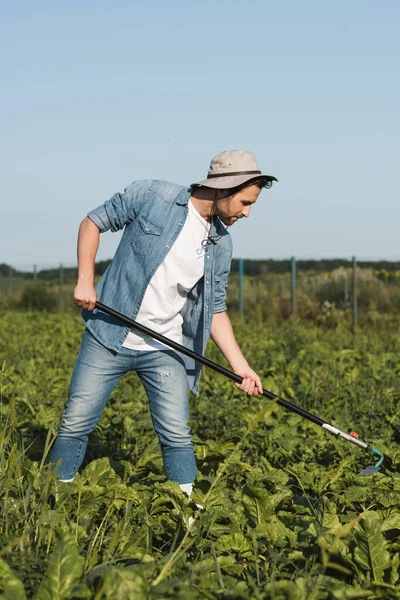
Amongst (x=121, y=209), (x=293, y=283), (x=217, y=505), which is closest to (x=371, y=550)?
(x=217, y=505)

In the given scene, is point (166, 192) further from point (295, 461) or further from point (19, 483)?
point (295, 461)

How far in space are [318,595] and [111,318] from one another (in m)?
1.85

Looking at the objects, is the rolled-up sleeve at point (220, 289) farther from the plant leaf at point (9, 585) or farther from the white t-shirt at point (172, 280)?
the plant leaf at point (9, 585)

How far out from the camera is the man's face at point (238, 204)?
3.78 m

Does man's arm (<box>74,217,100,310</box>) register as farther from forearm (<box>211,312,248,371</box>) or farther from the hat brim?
forearm (<box>211,312,248,371</box>)

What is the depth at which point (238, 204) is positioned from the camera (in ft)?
12.5

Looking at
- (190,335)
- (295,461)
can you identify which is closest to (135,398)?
(295,461)

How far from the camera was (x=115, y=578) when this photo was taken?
2285 millimetres

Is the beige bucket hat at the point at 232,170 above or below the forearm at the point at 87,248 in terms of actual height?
above

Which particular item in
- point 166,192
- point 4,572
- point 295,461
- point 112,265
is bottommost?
point 295,461

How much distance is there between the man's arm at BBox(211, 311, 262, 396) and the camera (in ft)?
13.6

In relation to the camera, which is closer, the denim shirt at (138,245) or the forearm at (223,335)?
the denim shirt at (138,245)

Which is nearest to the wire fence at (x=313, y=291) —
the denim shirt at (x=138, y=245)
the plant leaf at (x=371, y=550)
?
the denim shirt at (x=138, y=245)

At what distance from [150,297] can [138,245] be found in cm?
26
